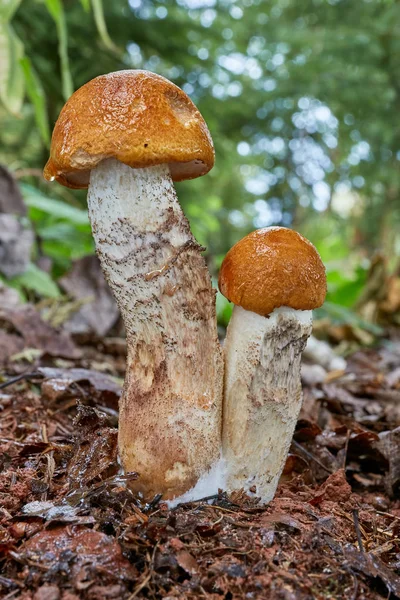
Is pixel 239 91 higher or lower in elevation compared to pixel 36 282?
higher

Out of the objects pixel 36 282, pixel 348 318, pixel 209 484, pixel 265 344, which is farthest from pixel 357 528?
pixel 348 318

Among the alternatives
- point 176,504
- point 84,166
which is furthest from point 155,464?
point 84,166

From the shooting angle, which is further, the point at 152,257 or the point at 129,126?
the point at 152,257

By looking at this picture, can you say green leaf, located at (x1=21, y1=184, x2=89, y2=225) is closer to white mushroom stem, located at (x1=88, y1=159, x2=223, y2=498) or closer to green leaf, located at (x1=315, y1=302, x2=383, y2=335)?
green leaf, located at (x1=315, y1=302, x2=383, y2=335)

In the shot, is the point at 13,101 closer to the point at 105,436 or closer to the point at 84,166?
the point at 84,166

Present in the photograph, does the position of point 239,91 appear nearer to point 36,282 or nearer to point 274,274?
point 36,282

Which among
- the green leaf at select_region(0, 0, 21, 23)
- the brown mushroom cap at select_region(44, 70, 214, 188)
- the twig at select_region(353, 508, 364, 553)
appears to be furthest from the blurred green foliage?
the twig at select_region(353, 508, 364, 553)
